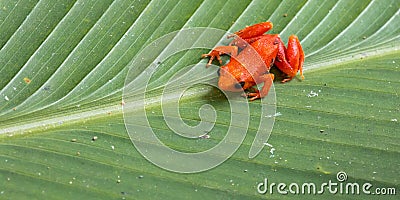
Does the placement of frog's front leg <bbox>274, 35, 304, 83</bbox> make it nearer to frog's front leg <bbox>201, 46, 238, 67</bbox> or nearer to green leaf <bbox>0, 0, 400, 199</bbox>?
green leaf <bbox>0, 0, 400, 199</bbox>

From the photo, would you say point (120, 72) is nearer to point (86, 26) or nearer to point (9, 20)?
point (86, 26)

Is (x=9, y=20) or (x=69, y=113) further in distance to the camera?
(x=9, y=20)

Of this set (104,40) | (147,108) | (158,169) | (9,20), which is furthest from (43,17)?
(158,169)

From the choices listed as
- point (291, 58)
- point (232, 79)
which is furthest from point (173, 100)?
point (291, 58)

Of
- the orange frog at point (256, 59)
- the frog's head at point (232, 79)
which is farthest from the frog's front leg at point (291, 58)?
the frog's head at point (232, 79)

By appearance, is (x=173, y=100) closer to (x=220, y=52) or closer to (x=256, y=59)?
(x=220, y=52)
